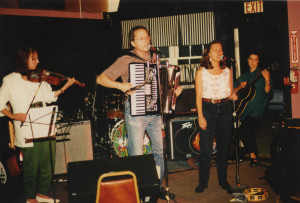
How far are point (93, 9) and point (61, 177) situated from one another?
14.3 ft

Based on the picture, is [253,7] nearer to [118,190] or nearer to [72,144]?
[72,144]

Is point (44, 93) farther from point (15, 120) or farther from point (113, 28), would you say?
point (113, 28)

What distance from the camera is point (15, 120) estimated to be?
3.74 m

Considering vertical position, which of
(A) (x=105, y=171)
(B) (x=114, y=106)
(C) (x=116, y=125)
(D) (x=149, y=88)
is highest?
(D) (x=149, y=88)

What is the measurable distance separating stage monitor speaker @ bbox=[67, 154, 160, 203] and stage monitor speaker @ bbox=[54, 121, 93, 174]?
250 cm

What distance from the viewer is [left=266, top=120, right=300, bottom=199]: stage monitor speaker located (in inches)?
141

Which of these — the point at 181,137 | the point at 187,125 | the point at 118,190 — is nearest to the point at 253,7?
the point at 187,125

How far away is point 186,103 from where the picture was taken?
6.08 m

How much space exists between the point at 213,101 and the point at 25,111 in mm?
2478

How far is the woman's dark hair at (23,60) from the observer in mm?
3705

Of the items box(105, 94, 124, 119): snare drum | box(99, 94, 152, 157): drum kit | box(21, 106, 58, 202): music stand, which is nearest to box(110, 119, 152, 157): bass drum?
box(99, 94, 152, 157): drum kit

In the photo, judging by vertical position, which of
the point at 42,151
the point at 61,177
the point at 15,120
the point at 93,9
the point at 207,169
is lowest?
the point at 61,177

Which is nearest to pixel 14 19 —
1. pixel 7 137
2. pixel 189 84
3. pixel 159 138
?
pixel 7 137

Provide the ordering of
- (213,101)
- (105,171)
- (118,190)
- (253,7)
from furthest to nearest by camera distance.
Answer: (253,7), (213,101), (105,171), (118,190)
